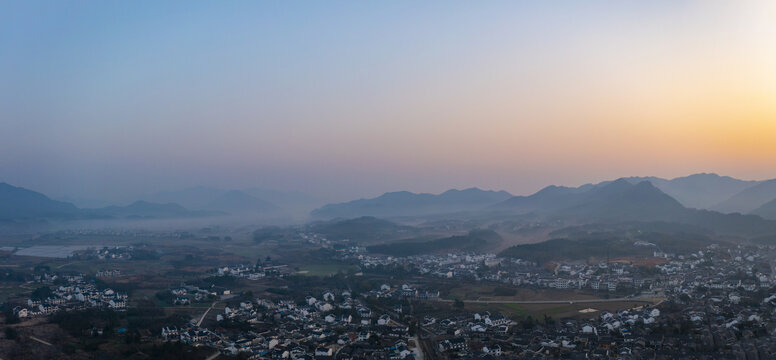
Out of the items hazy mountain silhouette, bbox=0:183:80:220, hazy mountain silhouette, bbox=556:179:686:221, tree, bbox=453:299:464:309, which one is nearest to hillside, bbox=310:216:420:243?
hazy mountain silhouette, bbox=556:179:686:221

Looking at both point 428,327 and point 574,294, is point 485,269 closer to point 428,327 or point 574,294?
point 574,294

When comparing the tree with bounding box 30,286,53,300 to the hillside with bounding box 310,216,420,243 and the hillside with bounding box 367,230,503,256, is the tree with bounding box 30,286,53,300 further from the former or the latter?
the hillside with bounding box 310,216,420,243

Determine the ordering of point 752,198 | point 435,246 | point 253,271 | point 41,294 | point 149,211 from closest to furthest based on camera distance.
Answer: point 41,294, point 253,271, point 435,246, point 752,198, point 149,211

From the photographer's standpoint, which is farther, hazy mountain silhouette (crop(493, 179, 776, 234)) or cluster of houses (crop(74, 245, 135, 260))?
hazy mountain silhouette (crop(493, 179, 776, 234))

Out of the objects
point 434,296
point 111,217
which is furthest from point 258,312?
point 111,217

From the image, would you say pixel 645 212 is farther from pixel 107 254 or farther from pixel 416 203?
pixel 416 203

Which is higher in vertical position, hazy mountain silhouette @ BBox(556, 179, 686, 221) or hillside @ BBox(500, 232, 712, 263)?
hazy mountain silhouette @ BBox(556, 179, 686, 221)

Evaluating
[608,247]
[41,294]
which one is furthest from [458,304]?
[41,294]

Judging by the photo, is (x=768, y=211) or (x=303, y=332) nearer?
(x=303, y=332)
